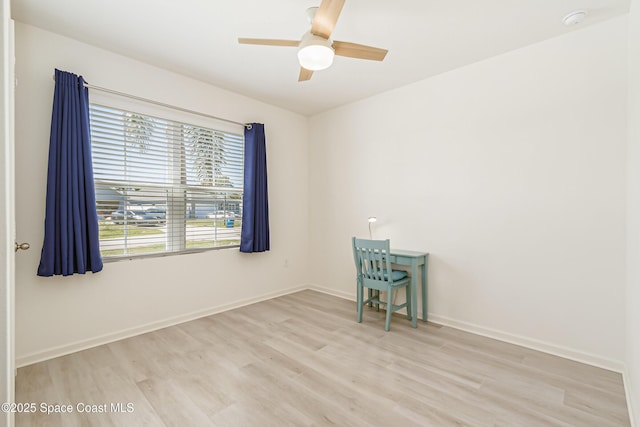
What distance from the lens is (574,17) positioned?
2201mm

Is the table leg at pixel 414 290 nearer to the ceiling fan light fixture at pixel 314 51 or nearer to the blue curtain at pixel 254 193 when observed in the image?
the blue curtain at pixel 254 193

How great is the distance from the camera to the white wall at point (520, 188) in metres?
2.30

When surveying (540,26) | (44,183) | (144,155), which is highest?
(540,26)

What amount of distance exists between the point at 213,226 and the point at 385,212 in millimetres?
2075

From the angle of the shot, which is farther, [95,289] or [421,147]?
[421,147]

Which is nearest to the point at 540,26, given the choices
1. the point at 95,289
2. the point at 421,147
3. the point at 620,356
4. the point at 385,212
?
the point at 421,147

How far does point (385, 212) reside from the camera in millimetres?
3689

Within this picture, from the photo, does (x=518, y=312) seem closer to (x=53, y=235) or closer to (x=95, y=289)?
(x=95, y=289)

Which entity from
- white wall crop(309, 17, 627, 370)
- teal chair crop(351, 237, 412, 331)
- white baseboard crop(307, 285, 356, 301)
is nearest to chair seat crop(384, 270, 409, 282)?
teal chair crop(351, 237, 412, 331)

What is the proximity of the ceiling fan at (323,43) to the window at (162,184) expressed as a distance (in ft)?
5.00

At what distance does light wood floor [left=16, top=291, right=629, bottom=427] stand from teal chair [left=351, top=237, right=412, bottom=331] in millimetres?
336

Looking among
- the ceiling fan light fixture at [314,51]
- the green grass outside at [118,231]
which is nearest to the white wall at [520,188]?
the ceiling fan light fixture at [314,51]

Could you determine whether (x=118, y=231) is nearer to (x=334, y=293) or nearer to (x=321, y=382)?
(x=321, y=382)

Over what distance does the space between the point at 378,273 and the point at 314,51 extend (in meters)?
2.12
